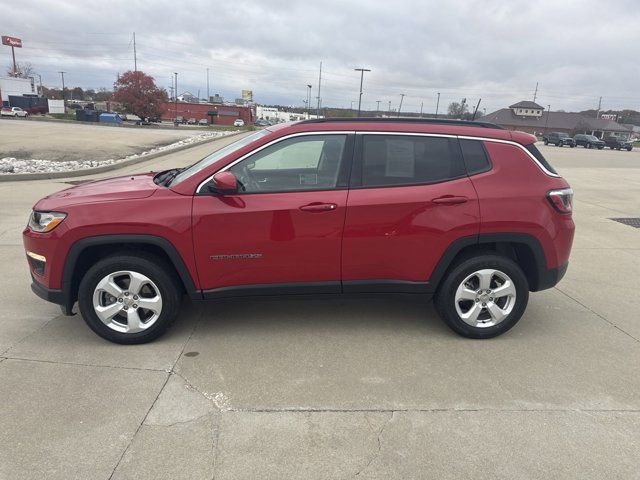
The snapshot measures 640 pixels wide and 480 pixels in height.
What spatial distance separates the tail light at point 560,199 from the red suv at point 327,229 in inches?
0.6

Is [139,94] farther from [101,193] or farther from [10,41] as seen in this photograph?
[101,193]

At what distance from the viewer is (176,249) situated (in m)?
Result: 3.50

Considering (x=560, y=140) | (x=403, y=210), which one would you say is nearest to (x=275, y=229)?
(x=403, y=210)

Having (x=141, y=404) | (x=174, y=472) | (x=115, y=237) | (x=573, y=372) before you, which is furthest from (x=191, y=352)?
(x=573, y=372)

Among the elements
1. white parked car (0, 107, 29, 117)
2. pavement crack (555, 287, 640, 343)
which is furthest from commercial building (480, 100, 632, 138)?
pavement crack (555, 287, 640, 343)

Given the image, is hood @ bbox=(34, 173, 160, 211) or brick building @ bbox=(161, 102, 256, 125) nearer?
hood @ bbox=(34, 173, 160, 211)

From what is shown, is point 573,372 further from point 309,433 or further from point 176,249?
point 176,249

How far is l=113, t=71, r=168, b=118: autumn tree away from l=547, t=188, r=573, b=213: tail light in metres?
70.2

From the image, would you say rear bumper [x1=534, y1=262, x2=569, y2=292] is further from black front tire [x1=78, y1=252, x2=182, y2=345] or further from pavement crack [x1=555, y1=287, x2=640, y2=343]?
black front tire [x1=78, y1=252, x2=182, y2=345]

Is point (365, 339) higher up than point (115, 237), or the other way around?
point (115, 237)

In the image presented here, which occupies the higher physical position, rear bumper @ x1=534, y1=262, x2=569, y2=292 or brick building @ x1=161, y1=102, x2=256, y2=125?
brick building @ x1=161, y1=102, x2=256, y2=125

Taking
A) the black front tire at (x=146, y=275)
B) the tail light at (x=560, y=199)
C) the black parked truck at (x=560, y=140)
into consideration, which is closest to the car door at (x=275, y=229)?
the black front tire at (x=146, y=275)

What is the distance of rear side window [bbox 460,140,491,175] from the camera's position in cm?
375

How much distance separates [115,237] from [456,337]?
285 centimetres
